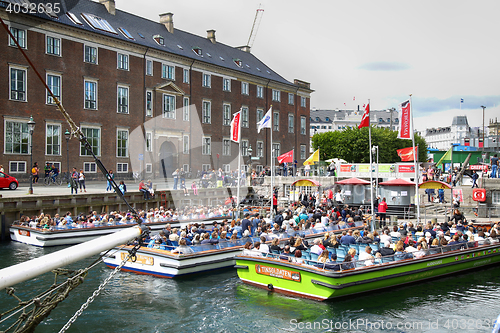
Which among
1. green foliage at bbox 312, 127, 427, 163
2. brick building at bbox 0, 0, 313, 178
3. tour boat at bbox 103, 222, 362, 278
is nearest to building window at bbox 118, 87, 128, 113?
brick building at bbox 0, 0, 313, 178

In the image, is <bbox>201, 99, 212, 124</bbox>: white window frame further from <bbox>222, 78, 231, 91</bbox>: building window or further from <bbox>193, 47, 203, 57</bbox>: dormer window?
<bbox>193, 47, 203, 57</bbox>: dormer window

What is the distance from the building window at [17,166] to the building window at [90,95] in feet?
27.1

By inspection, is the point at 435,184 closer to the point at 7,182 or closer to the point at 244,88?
the point at 7,182

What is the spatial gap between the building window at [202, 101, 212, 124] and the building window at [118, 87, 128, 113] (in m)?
11.9

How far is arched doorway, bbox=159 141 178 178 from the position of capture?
50.8 metres

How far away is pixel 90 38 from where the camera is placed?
43312mm

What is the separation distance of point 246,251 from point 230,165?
43.0 meters

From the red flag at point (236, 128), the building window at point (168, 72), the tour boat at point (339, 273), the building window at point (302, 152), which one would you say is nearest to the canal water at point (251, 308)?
the tour boat at point (339, 273)

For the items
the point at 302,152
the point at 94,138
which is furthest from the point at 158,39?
the point at 302,152

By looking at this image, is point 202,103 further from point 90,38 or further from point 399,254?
point 399,254

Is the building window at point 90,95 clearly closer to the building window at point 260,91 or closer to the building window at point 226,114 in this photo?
the building window at point 226,114

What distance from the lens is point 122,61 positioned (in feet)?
153

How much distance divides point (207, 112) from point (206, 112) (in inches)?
6.8

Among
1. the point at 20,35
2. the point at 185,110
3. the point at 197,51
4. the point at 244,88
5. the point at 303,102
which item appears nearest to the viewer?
the point at 20,35
